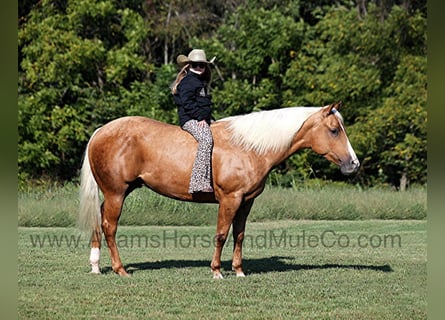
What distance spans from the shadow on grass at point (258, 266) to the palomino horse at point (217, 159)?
787mm

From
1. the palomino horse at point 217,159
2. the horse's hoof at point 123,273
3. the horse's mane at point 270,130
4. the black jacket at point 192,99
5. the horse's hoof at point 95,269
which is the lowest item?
the horse's hoof at point 95,269

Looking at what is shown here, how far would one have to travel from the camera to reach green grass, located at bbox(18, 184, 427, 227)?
14367 millimetres

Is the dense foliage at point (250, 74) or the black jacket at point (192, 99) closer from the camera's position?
the black jacket at point (192, 99)

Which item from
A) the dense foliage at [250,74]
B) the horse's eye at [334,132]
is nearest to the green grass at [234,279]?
the horse's eye at [334,132]

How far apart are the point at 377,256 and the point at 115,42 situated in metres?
15.8

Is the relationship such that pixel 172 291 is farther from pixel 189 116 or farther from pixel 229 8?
pixel 229 8

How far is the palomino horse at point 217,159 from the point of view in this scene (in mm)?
7699

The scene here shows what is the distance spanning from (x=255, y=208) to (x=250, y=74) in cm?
938

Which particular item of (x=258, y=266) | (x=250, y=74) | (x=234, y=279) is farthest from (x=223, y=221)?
(x=250, y=74)

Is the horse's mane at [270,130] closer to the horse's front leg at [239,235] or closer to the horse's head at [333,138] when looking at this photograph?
the horse's head at [333,138]

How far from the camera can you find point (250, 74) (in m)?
23.6

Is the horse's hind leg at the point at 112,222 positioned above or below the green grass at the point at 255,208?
above

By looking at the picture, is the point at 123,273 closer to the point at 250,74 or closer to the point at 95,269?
the point at 95,269

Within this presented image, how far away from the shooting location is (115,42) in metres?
23.8
